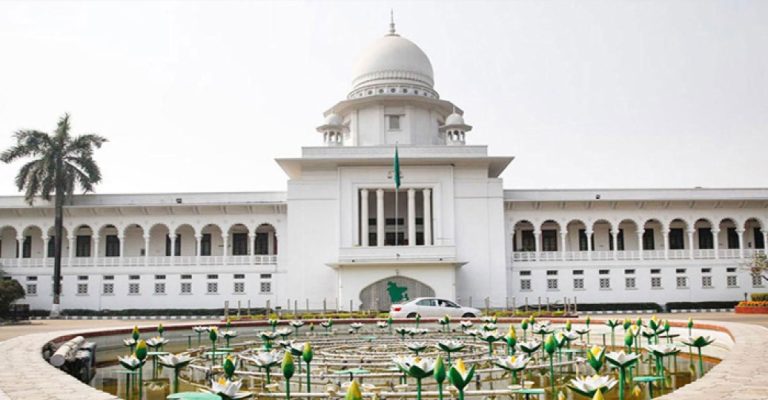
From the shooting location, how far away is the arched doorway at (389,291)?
36156 millimetres

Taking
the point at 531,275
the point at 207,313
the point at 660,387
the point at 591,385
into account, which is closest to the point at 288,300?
the point at 207,313

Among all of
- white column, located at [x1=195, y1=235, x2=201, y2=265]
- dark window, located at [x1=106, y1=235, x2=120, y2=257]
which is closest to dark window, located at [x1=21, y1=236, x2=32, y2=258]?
dark window, located at [x1=106, y1=235, x2=120, y2=257]

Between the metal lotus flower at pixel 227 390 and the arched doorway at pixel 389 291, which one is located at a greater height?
the arched doorway at pixel 389 291

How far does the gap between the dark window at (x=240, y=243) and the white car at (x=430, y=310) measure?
17.2 m

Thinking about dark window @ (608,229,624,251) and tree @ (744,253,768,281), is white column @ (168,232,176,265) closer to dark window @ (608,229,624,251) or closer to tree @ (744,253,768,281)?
dark window @ (608,229,624,251)

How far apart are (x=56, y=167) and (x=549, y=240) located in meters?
27.8

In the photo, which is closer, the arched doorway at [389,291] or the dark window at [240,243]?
the arched doorway at [389,291]

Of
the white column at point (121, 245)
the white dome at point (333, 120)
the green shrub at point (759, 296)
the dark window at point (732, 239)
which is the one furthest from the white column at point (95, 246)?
the dark window at point (732, 239)

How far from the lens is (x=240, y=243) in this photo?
1689 inches

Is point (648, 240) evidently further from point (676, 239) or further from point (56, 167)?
point (56, 167)

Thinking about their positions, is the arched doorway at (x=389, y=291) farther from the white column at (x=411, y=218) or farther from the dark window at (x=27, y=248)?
the dark window at (x=27, y=248)

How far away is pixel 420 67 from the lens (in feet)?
146

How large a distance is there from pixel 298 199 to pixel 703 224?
23.9m

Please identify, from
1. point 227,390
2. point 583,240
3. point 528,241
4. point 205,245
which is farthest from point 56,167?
point 227,390
